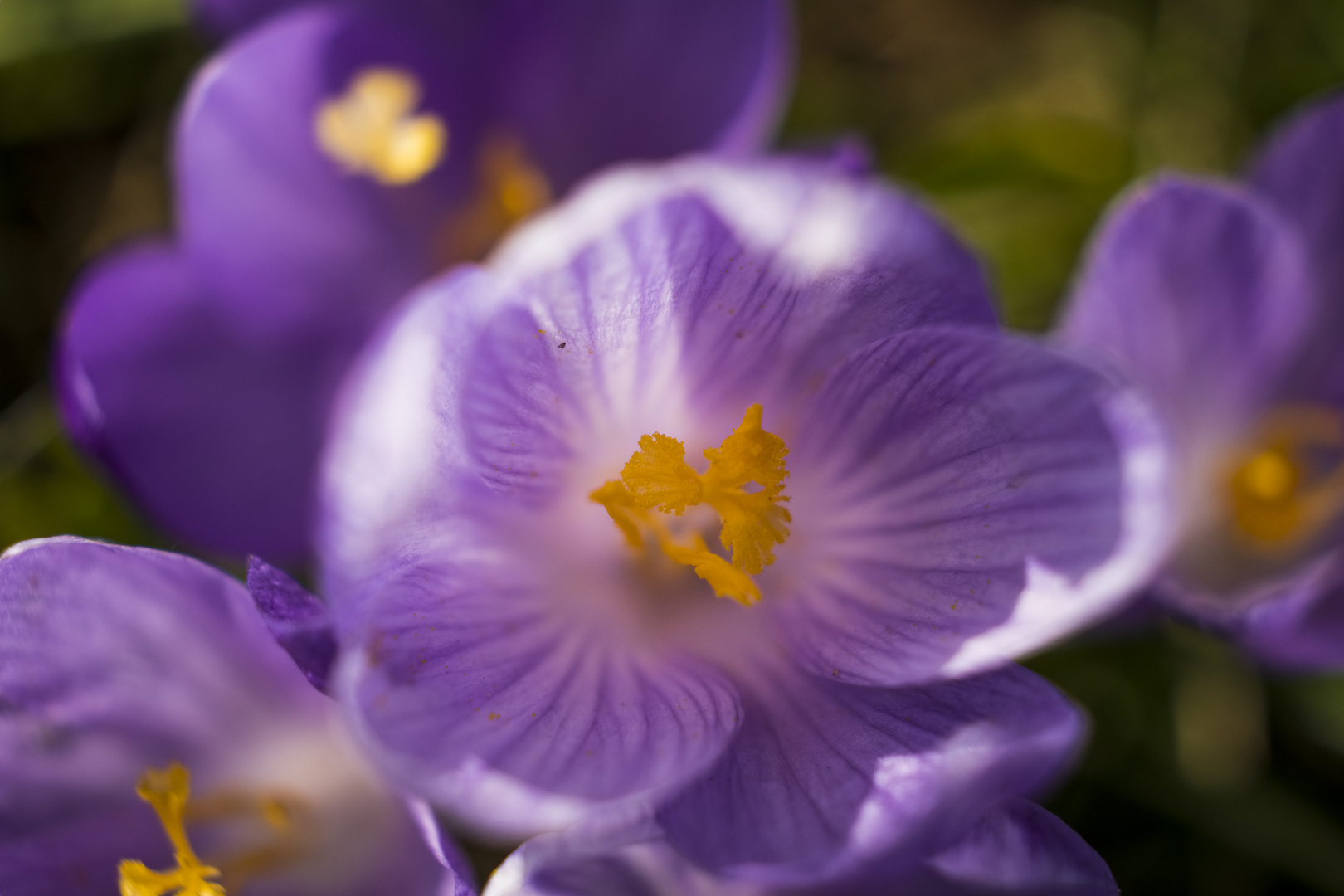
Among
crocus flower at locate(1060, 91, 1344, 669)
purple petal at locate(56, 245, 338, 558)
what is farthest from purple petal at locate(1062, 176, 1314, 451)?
purple petal at locate(56, 245, 338, 558)

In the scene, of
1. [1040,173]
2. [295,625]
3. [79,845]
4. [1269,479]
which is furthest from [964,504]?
[1040,173]

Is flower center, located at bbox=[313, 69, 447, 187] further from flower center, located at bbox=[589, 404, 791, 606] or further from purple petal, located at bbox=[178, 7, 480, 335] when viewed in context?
flower center, located at bbox=[589, 404, 791, 606]

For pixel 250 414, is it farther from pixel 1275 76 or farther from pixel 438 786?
pixel 1275 76

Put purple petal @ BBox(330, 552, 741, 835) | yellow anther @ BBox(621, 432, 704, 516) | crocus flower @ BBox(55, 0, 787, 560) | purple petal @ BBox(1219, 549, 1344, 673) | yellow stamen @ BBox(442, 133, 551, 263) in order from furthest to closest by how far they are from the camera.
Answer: yellow stamen @ BBox(442, 133, 551, 263) → crocus flower @ BBox(55, 0, 787, 560) → purple petal @ BBox(1219, 549, 1344, 673) → yellow anther @ BBox(621, 432, 704, 516) → purple petal @ BBox(330, 552, 741, 835)

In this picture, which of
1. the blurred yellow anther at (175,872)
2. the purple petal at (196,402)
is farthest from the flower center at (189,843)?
the purple petal at (196,402)

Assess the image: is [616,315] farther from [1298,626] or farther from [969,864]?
[1298,626]

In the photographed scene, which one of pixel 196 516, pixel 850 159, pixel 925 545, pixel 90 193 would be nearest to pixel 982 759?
pixel 925 545
